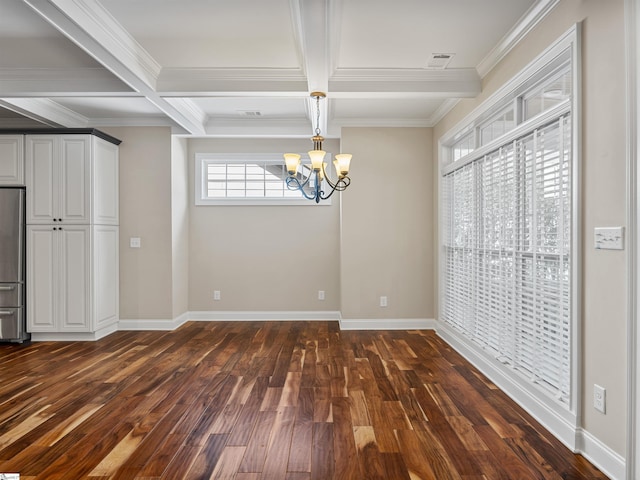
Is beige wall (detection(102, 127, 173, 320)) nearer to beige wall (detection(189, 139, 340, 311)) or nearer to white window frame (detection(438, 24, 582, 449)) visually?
beige wall (detection(189, 139, 340, 311))

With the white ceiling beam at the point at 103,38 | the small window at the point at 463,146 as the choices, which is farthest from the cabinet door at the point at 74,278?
the small window at the point at 463,146

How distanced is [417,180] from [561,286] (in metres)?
2.98

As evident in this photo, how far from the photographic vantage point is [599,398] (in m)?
2.10

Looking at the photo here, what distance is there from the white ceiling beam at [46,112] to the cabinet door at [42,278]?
1.23 metres

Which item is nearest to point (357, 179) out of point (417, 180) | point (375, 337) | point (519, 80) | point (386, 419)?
point (417, 180)

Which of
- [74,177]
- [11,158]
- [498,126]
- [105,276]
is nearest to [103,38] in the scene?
[74,177]

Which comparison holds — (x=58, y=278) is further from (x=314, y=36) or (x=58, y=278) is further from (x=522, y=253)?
(x=522, y=253)

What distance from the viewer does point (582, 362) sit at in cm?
223

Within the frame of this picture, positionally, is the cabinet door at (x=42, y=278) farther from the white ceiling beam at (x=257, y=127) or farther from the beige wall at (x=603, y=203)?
the beige wall at (x=603, y=203)

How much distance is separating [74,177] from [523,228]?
456 centimetres

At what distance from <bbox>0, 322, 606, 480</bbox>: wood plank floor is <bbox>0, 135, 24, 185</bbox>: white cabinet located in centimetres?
186

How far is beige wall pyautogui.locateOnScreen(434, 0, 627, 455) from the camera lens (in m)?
1.95

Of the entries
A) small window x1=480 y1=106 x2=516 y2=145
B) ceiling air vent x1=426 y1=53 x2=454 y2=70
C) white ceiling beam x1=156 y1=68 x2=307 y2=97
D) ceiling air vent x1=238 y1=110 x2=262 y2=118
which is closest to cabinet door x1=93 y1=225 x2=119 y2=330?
white ceiling beam x1=156 y1=68 x2=307 y2=97

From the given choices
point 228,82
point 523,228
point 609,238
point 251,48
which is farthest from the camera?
point 228,82
